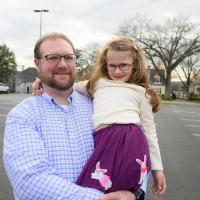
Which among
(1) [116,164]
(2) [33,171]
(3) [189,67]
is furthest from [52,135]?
(3) [189,67]

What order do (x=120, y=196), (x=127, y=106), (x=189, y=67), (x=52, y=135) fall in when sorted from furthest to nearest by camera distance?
(x=189, y=67), (x=127, y=106), (x=52, y=135), (x=120, y=196)

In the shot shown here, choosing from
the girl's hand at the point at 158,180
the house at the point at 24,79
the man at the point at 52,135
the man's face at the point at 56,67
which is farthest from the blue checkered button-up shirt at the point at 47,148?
the house at the point at 24,79

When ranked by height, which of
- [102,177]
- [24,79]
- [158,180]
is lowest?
[24,79]

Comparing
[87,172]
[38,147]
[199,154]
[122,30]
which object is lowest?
[199,154]

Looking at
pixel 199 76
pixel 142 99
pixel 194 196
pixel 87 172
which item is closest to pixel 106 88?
pixel 142 99

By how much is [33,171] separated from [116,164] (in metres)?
0.45

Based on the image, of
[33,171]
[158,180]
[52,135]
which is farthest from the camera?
[158,180]

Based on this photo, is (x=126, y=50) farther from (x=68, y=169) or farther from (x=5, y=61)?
(x=5, y=61)

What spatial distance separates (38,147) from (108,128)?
0.46 meters

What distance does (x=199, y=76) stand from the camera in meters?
81.0

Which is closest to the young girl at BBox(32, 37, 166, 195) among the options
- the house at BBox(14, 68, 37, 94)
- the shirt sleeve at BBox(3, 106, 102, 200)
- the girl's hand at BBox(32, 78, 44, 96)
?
the shirt sleeve at BBox(3, 106, 102, 200)

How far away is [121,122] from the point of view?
2492 mm

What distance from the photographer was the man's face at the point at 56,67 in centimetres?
249

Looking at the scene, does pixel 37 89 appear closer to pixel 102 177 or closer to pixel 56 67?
pixel 56 67
